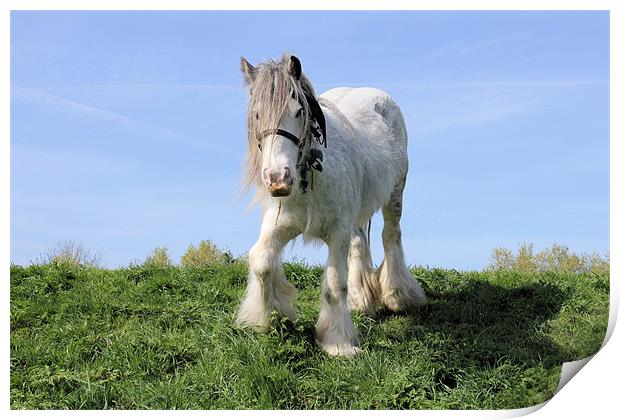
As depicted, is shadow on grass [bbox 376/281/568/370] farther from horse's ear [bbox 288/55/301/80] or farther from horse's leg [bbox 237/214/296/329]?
horse's ear [bbox 288/55/301/80]

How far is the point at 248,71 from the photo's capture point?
4715 mm

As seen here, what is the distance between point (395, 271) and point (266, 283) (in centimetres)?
212

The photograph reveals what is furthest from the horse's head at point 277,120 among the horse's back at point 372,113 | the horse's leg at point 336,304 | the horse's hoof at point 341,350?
the horse's back at point 372,113

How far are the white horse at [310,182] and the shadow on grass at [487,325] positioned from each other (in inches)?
26.5

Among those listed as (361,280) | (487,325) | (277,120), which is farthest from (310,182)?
(487,325)

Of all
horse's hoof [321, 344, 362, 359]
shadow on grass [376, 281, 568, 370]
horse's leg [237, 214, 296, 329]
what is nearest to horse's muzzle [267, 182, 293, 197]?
horse's leg [237, 214, 296, 329]

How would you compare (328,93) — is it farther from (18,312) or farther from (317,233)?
(18,312)

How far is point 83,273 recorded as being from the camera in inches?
301

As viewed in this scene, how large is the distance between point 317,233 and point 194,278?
2.65 m

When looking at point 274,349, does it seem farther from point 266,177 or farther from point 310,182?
point 266,177

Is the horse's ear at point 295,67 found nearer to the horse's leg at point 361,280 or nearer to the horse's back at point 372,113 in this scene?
the horse's back at point 372,113

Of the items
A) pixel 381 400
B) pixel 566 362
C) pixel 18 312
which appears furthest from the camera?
pixel 18 312

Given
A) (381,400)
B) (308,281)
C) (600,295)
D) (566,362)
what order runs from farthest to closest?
(308,281) < (600,295) < (566,362) < (381,400)
